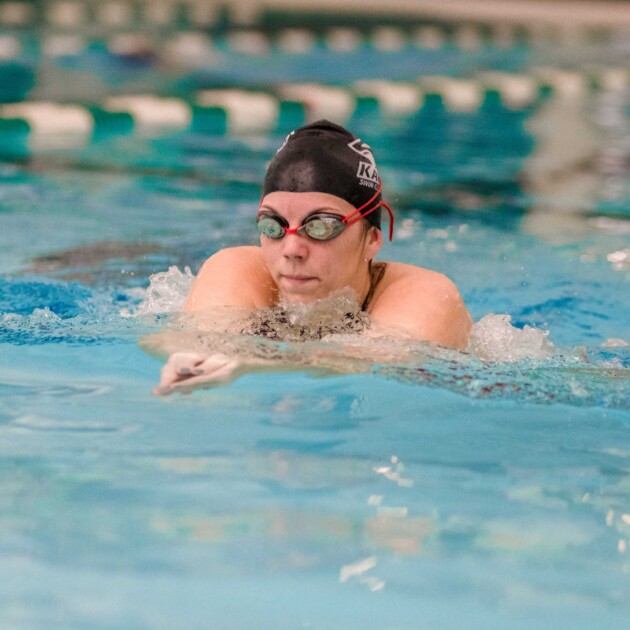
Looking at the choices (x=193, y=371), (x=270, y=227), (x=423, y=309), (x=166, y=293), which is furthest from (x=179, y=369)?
Result: (x=166, y=293)

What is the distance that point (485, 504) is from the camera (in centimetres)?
216

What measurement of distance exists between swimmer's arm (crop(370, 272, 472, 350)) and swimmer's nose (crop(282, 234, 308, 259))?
29 cm

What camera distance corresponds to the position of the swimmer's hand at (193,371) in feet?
8.27

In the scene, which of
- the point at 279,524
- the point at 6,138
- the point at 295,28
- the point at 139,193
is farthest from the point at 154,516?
the point at 295,28

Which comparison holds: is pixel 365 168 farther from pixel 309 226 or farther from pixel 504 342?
pixel 504 342

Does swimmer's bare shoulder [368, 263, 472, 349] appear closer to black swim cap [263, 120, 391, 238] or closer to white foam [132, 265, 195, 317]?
black swim cap [263, 120, 391, 238]

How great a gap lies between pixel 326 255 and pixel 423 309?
30cm

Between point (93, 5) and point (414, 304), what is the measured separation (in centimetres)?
1322

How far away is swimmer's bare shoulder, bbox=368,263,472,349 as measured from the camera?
2.96 meters

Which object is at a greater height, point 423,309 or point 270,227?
point 270,227

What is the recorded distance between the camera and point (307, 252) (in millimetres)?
2924

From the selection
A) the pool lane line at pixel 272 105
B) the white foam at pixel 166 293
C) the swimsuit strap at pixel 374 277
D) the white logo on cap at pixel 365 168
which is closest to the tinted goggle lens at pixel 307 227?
the white logo on cap at pixel 365 168

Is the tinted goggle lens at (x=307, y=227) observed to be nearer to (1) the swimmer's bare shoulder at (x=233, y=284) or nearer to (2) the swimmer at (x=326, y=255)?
(2) the swimmer at (x=326, y=255)

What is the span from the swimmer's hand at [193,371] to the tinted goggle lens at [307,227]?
1.54ft
